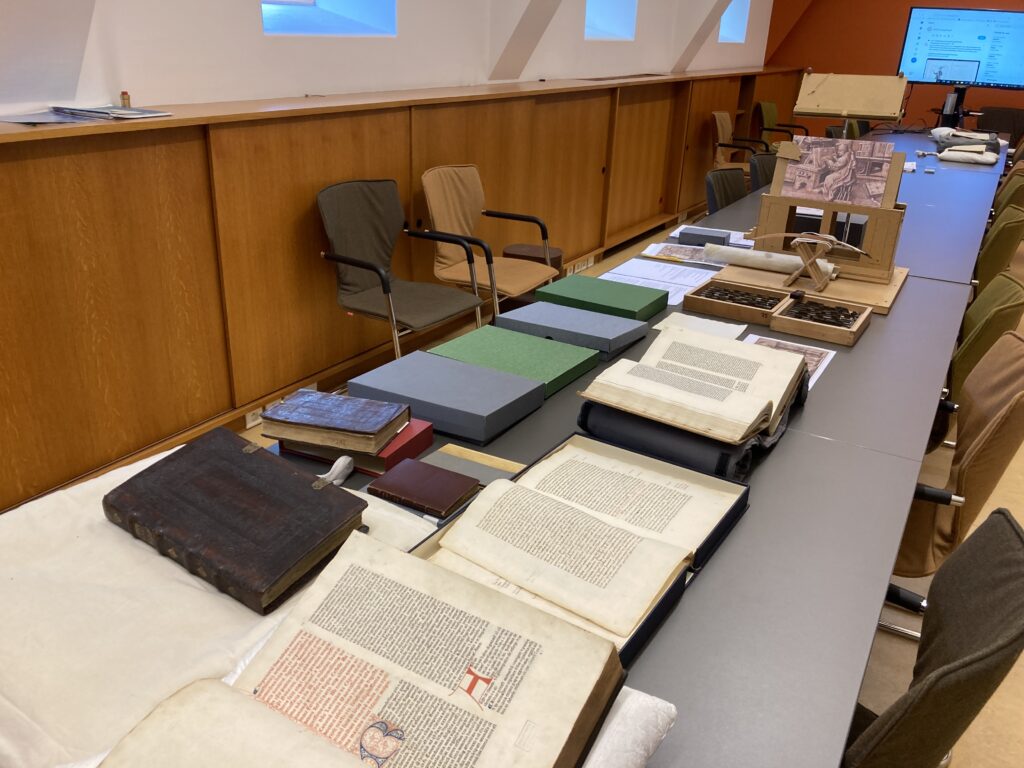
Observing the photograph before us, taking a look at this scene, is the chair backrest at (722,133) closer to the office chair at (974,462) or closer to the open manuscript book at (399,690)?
the office chair at (974,462)

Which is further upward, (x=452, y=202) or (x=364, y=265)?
(x=452, y=202)

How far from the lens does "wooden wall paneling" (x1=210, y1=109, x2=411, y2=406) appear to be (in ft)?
9.55

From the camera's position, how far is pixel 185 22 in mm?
2898

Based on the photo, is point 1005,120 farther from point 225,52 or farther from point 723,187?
point 225,52

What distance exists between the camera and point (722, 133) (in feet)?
23.8

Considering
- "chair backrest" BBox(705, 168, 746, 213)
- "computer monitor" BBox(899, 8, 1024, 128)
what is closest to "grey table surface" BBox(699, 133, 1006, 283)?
"chair backrest" BBox(705, 168, 746, 213)

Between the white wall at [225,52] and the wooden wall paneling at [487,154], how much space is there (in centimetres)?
39

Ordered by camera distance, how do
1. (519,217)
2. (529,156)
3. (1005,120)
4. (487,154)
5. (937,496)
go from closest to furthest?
(937,496) < (519,217) < (487,154) < (529,156) < (1005,120)

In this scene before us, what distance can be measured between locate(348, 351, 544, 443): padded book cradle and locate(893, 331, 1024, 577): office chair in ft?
2.87

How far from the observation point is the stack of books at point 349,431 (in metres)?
1.44

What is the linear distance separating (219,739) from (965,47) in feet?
34.1

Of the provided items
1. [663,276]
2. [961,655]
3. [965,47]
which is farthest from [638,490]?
[965,47]

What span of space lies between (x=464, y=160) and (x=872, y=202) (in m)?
2.14

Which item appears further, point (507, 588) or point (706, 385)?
point (706, 385)
